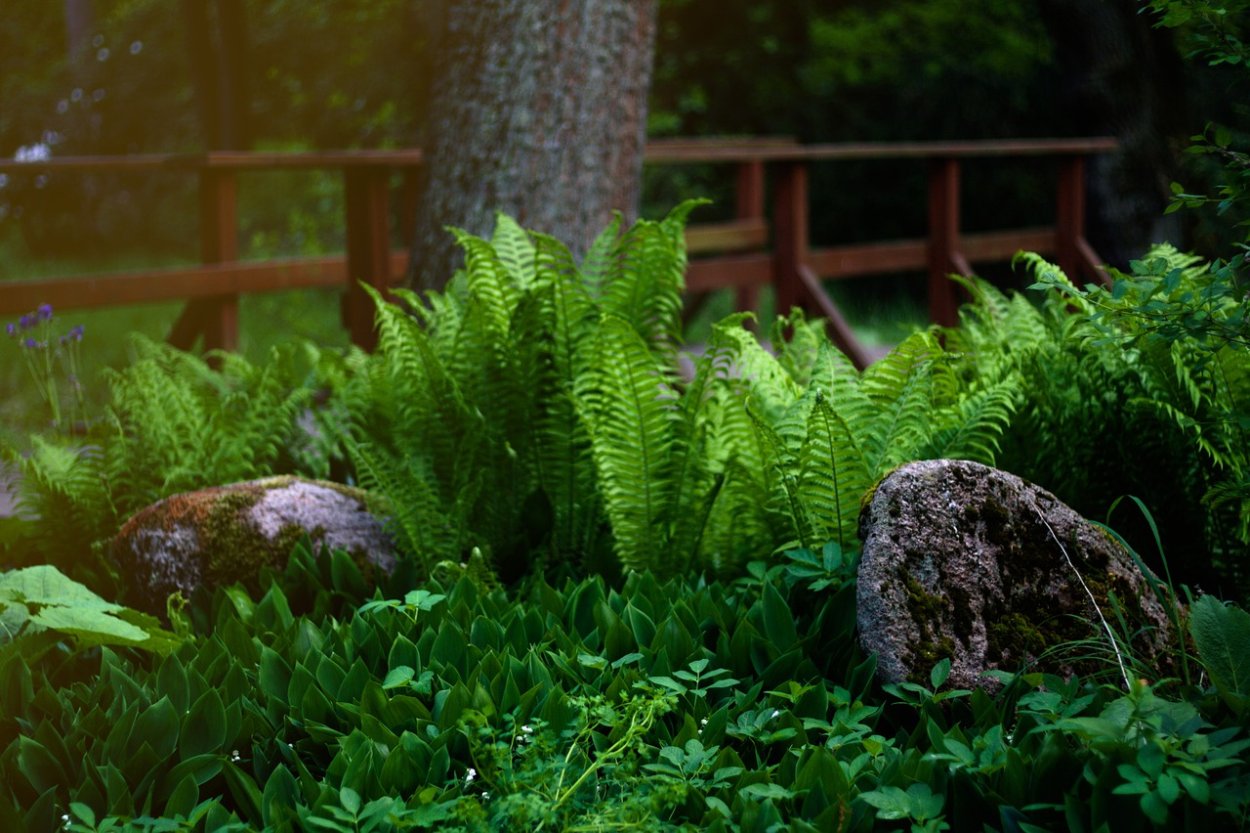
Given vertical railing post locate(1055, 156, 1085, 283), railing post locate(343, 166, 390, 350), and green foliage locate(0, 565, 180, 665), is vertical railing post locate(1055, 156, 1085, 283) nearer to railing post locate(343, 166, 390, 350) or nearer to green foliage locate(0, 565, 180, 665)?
railing post locate(343, 166, 390, 350)

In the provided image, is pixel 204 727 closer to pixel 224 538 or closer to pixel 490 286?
pixel 224 538

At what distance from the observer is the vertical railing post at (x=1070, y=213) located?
1041 centimetres

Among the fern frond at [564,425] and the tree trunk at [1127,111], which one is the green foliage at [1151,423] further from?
the tree trunk at [1127,111]

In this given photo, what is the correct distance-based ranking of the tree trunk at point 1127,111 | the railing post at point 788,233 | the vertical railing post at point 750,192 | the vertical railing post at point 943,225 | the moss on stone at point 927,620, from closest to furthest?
the moss on stone at point 927,620 < the railing post at point 788,233 < the vertical railing post at point 943,225 < the vertical railing post at point 750,192 < the tree trunk at point 1127,111

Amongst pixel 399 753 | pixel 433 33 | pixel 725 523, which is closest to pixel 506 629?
pixel 399 753

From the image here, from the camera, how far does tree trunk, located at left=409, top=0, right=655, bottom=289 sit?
4887 millimetres

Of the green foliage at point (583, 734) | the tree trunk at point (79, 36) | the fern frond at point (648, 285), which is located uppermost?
the tree trunk at point (79, 36)

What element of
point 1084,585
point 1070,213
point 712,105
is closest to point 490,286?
point 1084,585

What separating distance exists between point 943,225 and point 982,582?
6.96 m

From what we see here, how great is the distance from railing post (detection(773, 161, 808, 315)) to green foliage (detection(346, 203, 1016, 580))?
169 inches

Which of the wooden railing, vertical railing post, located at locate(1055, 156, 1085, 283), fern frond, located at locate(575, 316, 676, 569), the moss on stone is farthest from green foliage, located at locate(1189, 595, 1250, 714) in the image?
vertical railing post, located at locate(1055, 156, 1085, 283)

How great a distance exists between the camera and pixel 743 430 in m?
3.45

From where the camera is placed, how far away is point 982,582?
2.62 metres

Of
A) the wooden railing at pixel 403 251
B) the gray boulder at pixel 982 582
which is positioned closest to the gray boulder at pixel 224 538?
the gray boulder at pixel 982 582
